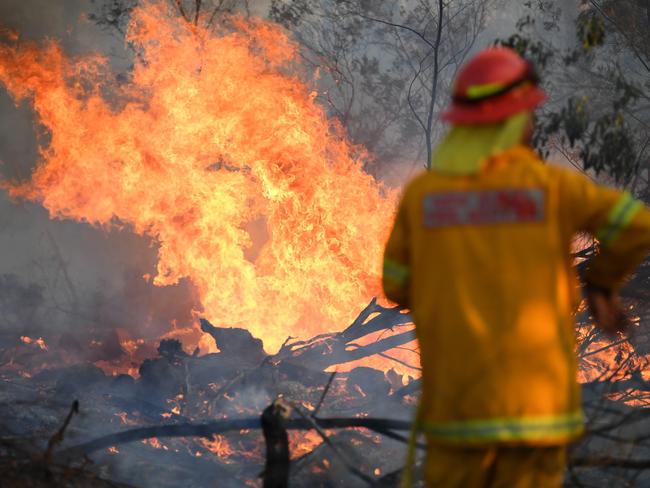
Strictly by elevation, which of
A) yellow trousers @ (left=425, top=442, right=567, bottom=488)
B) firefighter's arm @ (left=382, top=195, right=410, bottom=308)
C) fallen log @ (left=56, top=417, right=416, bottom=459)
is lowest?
yellow trousers @ (left=425, top=442, right=567, bottom=488)

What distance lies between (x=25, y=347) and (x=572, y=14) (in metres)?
16.0

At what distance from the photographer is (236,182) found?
1042 centimetres

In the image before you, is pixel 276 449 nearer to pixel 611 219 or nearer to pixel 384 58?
pixel 611 219

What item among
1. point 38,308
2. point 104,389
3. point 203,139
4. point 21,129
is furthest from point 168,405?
point 21,129

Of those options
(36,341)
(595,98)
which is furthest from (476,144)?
(595,98)

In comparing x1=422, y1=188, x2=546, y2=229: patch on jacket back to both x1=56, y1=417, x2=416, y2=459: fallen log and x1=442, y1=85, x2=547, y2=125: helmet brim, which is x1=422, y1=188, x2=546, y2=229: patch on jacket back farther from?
x1=56, y1=417, x2=416, y2=459: fallen log

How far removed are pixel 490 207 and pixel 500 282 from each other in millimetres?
233

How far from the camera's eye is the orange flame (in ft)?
33.2

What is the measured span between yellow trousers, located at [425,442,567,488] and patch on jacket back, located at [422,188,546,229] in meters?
0.69

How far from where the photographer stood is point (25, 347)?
9.54 m

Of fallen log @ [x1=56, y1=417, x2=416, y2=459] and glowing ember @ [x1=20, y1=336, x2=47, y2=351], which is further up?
glowing ember @ [x1=20, y1=336, x2=47, y2=351]

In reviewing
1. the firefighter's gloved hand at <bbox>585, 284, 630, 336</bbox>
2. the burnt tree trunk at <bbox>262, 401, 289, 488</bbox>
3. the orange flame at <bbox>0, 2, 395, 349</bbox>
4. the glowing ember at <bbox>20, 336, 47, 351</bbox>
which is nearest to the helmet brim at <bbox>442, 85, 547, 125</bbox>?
the firefighter's gloved hand at <bbox>585, 284, 630, 336</bbox>

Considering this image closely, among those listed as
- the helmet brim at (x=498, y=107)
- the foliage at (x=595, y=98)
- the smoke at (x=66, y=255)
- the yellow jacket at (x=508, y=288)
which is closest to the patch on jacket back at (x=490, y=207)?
the yellow jacket at (x=508, y=288)

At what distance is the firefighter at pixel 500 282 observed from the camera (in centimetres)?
213
